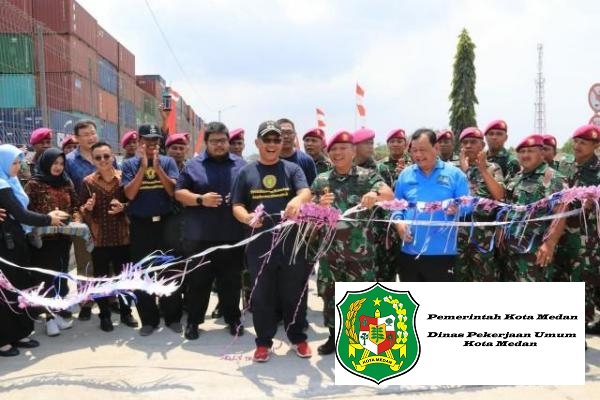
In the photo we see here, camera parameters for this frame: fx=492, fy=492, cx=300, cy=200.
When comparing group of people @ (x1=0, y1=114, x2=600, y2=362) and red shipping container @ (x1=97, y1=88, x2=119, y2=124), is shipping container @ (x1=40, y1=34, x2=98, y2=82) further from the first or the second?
group of people @ (x1=0, y1=114, x2=600, y2=362)

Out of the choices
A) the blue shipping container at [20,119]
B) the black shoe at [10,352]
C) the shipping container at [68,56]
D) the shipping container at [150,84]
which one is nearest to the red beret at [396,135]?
the black shoe at [10,352]

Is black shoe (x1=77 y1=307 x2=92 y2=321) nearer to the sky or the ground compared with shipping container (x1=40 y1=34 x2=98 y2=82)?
nearer to the ground

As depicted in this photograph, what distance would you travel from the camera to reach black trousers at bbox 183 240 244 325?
4.43 meters

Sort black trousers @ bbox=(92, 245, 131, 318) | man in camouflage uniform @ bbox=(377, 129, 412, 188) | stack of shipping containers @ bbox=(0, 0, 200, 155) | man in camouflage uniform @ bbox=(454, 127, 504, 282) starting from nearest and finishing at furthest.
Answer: man in camouflage uniform @ bbox=(454, 127, 504, 282) → black trousers @ bbox=(92, 245, 131, 318) → man in camouflage uniform @ bbox=(377, 129, 412, 188) → stack of shipping containers @ bbox=(0, 0, 200, 155)

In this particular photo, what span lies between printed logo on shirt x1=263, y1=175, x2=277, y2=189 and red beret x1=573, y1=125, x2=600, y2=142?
2.52 m

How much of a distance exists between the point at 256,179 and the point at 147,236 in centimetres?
138

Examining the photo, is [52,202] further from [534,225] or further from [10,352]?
[534,225]

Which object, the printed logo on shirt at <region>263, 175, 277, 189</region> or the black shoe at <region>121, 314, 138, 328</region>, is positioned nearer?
the printed logo on shirt at <region>263, 175, 277, 189</region>

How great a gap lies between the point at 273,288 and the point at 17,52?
9.19m

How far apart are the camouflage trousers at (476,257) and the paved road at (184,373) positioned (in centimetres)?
92

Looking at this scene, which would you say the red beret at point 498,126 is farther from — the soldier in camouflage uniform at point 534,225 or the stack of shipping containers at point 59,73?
the stack of shipping containers at point 59,73

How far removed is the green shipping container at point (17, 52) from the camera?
9094 millimetres

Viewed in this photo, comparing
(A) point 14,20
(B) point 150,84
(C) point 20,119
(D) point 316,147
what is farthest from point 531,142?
(B) point 150,84

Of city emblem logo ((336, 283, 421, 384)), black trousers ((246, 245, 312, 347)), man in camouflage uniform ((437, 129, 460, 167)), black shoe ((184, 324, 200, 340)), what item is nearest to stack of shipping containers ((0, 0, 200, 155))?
black shoe ((184, 324, 200, 340))
